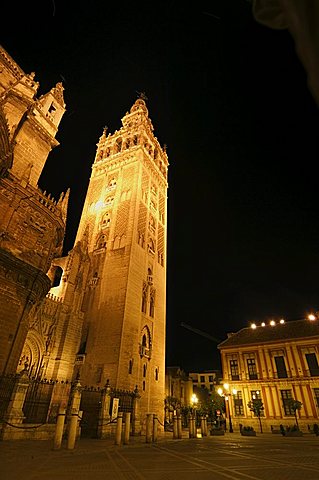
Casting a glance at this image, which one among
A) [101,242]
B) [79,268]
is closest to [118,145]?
[101,242]

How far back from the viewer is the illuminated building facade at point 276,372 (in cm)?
2739

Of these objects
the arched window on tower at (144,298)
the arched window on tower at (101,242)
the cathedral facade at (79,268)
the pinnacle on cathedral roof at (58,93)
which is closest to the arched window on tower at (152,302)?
the cathedral facade at (79,268)

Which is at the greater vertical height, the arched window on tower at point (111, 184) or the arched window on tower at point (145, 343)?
the arched window on tower at point (111, 184)

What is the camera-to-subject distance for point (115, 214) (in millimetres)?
31875

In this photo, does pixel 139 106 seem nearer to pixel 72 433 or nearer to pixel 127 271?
pixel 127 271

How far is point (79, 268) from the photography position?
1080 inches

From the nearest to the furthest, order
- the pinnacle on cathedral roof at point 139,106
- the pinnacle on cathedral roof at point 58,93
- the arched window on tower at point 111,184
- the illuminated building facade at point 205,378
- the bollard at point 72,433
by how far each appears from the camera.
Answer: the bollard at point 72,433, the pinnacle on cathedral roof at point 58,93, the arched window on tower at point 111,184, the pinnacle on cathedral roof at point 139,106, the illuminated building facade at point 205,378

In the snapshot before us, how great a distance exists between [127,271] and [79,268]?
5.02m

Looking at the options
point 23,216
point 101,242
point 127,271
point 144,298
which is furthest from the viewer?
point 101,242

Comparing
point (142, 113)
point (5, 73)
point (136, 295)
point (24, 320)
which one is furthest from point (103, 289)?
point (142, 113)

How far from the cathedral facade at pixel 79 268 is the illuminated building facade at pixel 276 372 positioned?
31.5 ft

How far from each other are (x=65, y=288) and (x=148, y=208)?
14273 millimetres

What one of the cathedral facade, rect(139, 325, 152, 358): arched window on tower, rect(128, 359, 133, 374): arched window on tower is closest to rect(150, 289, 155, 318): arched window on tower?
the cathedral facade

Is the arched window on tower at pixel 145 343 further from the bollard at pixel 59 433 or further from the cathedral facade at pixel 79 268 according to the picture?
the bollard at pixel 59 433
